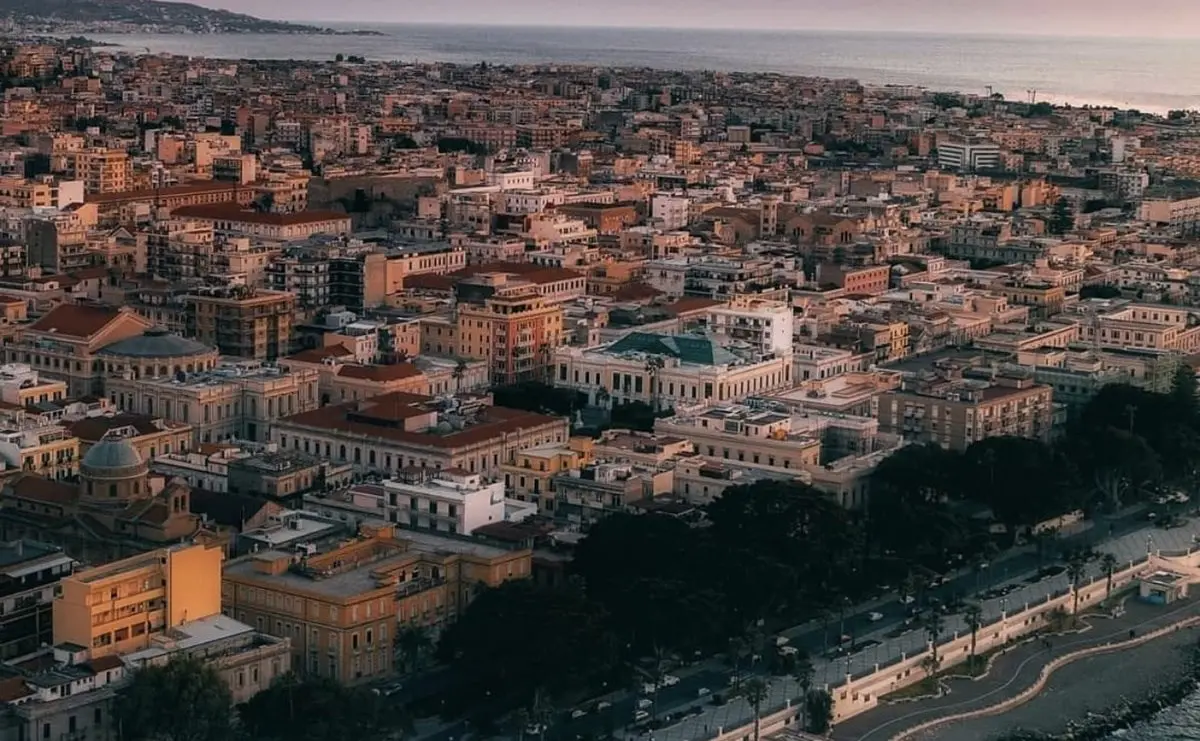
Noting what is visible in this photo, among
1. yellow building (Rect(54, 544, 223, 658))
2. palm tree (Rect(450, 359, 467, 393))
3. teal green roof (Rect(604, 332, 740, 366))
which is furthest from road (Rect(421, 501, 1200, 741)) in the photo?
palm tree (Rect(450, 359, 467, 393))

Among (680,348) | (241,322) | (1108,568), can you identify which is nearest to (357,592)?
(1108,568)

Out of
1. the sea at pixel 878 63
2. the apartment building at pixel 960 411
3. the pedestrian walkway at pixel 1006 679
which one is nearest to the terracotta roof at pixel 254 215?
the apartment building at pixel 960 411

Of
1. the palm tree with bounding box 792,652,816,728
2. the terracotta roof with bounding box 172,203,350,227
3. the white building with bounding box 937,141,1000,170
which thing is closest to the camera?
the palm tree with bounding box 792,652,816,728

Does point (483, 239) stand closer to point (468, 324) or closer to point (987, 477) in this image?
point (468, 324)

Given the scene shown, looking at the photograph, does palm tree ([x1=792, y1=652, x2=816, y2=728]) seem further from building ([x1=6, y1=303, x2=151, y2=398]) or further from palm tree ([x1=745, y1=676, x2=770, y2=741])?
building ([x1=6, y1=303, x2=151, y2=398])

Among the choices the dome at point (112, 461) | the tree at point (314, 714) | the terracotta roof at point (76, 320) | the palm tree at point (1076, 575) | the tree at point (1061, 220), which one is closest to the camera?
the tree at point (314, 714)

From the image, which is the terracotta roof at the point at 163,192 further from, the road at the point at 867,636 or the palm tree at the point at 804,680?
the palm tree at the point at 804,680
